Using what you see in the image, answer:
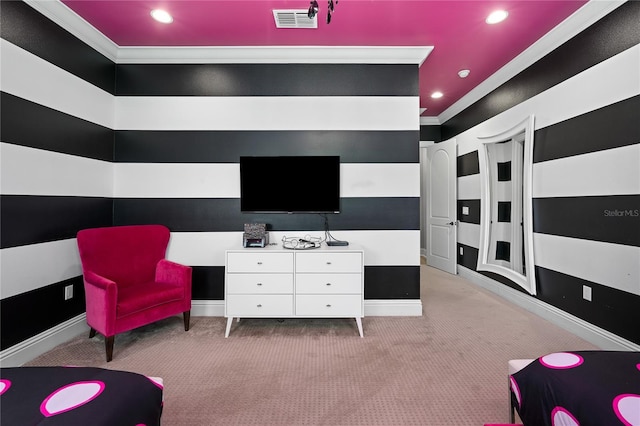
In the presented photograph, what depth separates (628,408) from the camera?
91 cm

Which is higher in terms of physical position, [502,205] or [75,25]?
[75,25]

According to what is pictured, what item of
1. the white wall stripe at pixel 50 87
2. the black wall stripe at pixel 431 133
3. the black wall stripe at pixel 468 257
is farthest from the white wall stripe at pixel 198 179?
the black wall stripe at pixel 431 133

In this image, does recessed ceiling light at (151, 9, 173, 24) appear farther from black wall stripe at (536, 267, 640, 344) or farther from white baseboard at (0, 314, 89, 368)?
black wall stripe at (536, 267, 640, 344)

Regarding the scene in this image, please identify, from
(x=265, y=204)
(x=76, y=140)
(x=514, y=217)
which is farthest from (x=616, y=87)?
(x=76, y=140)

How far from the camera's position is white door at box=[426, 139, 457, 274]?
4.71 metres

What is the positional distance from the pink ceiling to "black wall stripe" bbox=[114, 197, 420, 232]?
1567 millimetres

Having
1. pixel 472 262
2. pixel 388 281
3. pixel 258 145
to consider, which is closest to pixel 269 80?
pixel 258 145

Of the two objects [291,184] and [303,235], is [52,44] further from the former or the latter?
[303,235]

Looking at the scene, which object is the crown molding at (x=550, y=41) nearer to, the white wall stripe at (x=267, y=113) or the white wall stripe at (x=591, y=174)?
the white wall stripe at (x=591, y=174)

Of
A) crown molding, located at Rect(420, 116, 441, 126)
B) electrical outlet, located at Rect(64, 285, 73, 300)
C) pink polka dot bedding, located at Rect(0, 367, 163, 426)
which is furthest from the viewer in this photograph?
crown molding, located at Rect(420, 116, 441, 126)

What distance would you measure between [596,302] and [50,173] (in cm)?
463

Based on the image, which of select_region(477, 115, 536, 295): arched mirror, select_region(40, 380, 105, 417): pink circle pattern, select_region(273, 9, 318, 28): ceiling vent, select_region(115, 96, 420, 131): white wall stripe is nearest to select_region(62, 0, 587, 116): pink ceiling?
select_region(273, 9, 318, 28): ceiling vent

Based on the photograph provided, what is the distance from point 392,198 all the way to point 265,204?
4.34 feet

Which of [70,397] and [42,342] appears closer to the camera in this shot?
[70,397]
